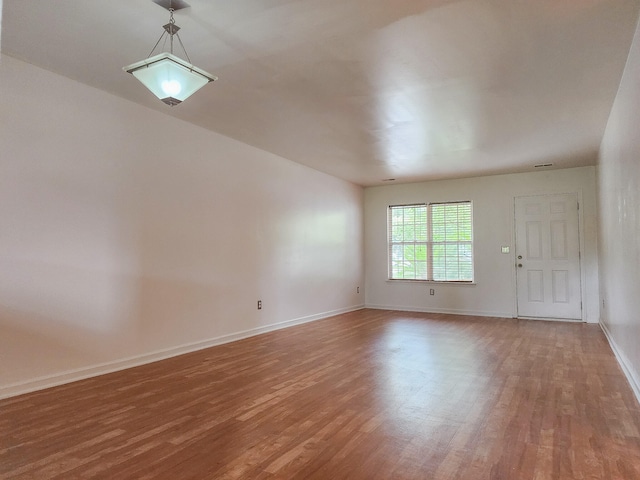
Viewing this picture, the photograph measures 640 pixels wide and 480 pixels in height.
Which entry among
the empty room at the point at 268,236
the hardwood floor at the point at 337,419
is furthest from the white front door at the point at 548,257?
the hardwood floor at the point at 337,419

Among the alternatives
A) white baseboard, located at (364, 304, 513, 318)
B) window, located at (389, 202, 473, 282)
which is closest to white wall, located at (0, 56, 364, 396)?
white baseboard, located at (364, 304, 513, 318)

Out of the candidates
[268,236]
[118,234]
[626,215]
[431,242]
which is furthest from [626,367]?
[118,234]

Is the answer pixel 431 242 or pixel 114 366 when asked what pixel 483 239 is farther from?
pixel 114 366

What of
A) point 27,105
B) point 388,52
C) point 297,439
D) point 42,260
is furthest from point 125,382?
point 388,52

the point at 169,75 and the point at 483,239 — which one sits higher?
the point at 169,75

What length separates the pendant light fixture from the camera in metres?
2.47

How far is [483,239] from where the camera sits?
7.30 meters

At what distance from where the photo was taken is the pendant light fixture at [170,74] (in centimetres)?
247

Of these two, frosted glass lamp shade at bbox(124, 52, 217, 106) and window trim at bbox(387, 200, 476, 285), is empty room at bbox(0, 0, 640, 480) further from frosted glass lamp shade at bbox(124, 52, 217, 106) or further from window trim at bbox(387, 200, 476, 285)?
window trim at bbox(387, 200, 476, 285)

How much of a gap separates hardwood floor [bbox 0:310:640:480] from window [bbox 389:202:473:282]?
10.5 feet

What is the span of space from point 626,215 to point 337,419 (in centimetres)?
274

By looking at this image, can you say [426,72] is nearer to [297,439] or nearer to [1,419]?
[297,439]

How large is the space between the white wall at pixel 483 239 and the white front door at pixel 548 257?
11 centimetres

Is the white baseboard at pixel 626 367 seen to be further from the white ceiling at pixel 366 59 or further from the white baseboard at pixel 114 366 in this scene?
the white baseboard at pixel 114 366
